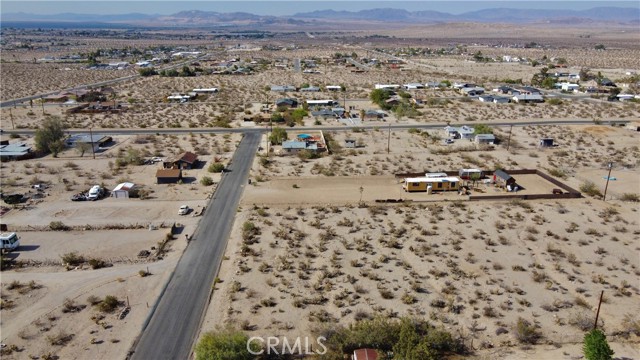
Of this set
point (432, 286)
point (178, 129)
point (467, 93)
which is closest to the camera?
point (432, 286)

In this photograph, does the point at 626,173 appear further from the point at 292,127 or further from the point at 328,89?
the point at 328,89

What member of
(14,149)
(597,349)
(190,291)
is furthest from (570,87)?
(14,149)

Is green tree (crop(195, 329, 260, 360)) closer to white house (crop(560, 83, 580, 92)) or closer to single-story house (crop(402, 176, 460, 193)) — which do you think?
single-story house (crop(402, 176, 460, 193))

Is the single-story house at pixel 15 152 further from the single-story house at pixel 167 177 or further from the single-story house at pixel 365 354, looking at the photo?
the single-story house at pixel 365 354

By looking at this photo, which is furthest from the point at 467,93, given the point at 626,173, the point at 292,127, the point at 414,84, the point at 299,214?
the point at 299,214

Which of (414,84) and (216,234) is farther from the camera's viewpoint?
(414,84)

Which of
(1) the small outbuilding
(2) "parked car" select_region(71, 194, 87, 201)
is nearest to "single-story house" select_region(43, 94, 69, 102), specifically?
(2) "parked car" select_region(71, 194, 87, 201)
